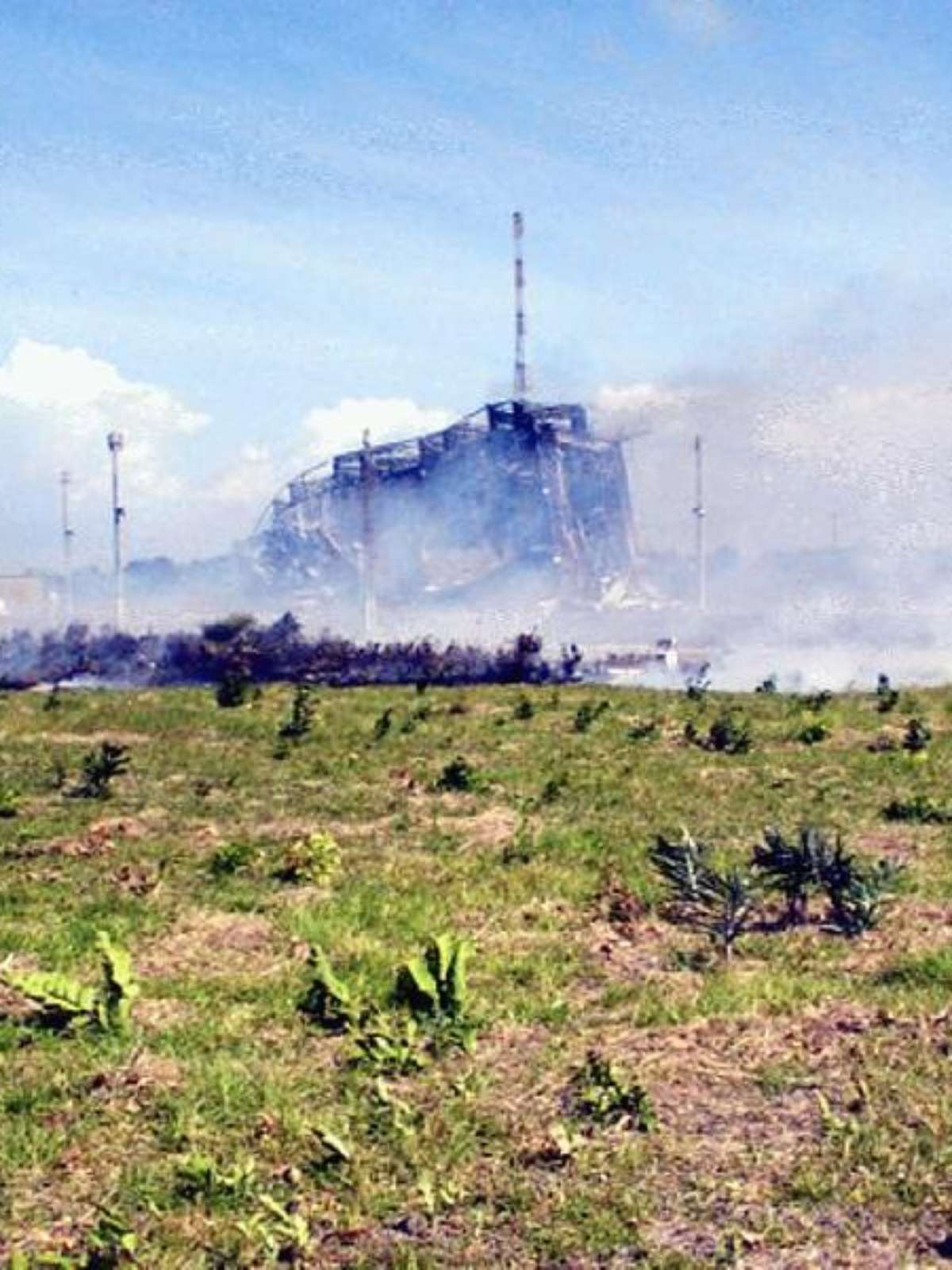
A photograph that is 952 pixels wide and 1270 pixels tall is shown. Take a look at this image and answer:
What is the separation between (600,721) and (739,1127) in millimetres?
18651

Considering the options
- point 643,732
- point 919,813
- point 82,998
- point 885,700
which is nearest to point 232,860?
point 82,998

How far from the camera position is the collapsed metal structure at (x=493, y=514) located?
604ft

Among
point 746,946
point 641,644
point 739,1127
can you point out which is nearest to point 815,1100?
point 739,1127

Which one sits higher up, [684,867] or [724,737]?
[724,737]

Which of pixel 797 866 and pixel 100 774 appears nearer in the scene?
pixel 797 866

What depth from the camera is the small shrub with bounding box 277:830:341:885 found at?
13.2 meters

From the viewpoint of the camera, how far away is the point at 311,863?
13.4 metres

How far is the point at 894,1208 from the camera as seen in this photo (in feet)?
20.4

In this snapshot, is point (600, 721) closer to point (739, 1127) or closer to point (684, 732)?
point (684, 732)

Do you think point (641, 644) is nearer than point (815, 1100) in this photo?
No

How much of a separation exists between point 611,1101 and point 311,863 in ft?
20.9

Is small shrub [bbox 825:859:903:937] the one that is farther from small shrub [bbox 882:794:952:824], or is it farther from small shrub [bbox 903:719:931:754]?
small shrub [bbox 903:719:931:754]

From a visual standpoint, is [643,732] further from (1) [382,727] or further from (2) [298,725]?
(2) [298,725]

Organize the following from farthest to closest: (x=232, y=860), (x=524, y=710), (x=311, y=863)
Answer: (x=524, y=710) → (x=232, y=860) → (x=311, y=863)
